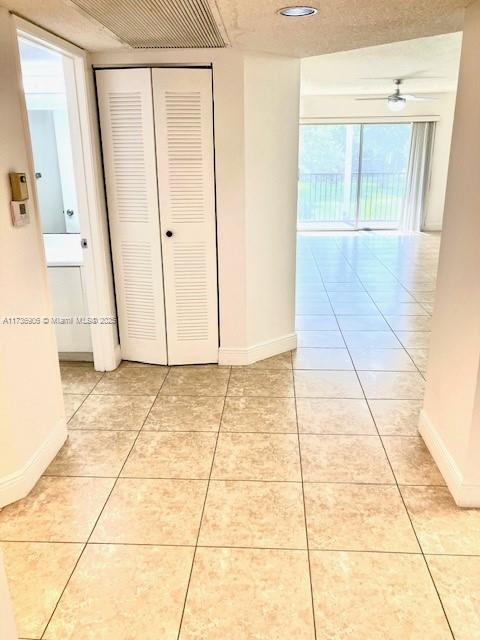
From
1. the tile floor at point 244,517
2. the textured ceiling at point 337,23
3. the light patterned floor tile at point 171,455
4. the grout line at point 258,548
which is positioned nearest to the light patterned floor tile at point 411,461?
the tile floor at point 244,517

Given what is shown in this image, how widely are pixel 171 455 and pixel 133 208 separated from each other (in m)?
1.77

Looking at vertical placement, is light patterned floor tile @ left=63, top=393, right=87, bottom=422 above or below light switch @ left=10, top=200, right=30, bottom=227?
below

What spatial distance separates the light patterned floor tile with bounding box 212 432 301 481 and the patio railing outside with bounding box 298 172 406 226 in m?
7.87

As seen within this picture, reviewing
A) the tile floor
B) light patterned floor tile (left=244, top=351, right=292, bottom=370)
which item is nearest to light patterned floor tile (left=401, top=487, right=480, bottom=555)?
the tile floor

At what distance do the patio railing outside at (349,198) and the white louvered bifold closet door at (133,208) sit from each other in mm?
7093

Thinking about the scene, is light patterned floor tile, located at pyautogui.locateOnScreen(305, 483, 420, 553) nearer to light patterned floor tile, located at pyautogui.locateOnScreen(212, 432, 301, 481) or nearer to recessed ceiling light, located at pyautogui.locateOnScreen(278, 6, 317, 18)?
light patterned floor tile, located at pyautogui.locateOnScreen(212, 432, 301, 481)

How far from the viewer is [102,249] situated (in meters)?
3.56

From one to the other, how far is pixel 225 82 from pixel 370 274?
386cm

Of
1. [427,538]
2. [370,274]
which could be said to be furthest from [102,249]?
[370,274]

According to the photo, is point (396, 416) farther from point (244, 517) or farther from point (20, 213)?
point (20, 213)

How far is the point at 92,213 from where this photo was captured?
345cm

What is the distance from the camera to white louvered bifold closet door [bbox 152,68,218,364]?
3.31 metres

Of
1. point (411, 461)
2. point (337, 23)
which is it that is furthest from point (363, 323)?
point (337, 23)

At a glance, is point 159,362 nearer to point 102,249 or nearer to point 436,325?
point 102,249
